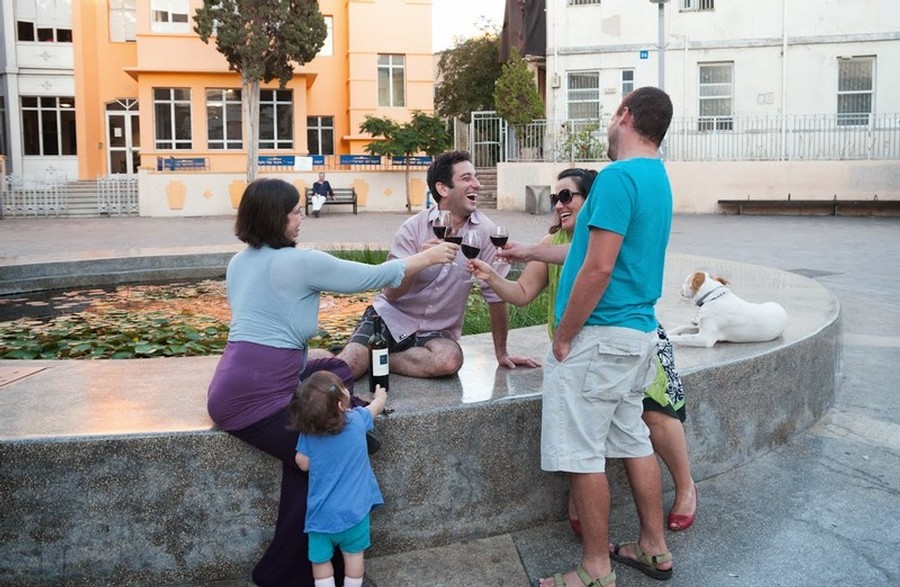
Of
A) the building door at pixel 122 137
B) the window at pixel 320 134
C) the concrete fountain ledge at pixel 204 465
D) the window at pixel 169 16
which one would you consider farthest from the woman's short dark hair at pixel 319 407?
the building door at pixel 122 137

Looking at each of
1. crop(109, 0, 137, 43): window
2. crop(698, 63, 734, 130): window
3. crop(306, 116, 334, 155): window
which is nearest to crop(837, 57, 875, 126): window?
crop(698, 63, 734, 130): window

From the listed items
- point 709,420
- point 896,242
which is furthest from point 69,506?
point 896,242

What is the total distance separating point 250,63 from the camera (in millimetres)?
29766

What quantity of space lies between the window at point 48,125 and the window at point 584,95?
20894 millimetres

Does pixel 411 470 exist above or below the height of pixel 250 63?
below

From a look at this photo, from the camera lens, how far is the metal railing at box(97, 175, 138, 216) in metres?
30.7

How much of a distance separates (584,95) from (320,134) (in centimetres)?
1062

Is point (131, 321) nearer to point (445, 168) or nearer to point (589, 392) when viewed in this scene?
point (445, 168)

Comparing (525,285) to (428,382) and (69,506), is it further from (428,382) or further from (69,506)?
(69,506)

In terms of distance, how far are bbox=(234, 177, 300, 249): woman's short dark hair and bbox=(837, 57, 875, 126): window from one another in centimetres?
2773

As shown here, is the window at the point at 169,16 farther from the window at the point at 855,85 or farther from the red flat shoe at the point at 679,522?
the red flat shoe at the point at 679,522

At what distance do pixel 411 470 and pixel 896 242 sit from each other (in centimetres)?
1617

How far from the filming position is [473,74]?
4381 centimetres

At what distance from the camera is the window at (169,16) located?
32500 millimetres
